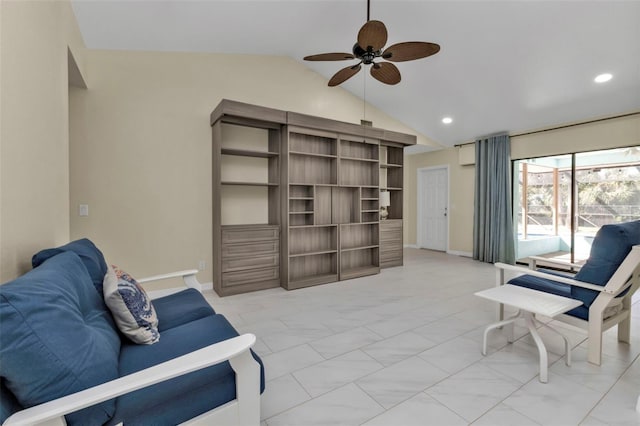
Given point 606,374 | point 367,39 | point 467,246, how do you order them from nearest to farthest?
point 606,374 → point 367,39 → point 467,246

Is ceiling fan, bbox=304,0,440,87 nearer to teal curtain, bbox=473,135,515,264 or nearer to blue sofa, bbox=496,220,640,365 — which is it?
blue sofa, bbox=496,220,640,365

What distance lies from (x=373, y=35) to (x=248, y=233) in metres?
2.63

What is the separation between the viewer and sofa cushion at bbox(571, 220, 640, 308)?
2068 millimetres

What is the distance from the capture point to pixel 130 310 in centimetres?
150

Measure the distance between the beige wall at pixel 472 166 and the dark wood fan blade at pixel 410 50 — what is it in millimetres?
3888

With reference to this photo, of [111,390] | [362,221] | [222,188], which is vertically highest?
[222,188]

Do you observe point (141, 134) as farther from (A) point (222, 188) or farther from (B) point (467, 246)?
(B) point (467, 246)

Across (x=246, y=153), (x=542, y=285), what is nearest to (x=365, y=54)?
(x=246, y=153)

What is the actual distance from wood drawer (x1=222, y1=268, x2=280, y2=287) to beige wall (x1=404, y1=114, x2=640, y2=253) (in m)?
4.42

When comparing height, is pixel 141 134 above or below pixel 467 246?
above

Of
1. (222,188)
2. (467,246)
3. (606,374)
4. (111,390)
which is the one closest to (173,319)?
(111,390)

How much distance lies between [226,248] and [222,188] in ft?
2.90

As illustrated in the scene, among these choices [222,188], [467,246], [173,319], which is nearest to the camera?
[173,319]

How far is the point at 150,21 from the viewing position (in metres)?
3.01
